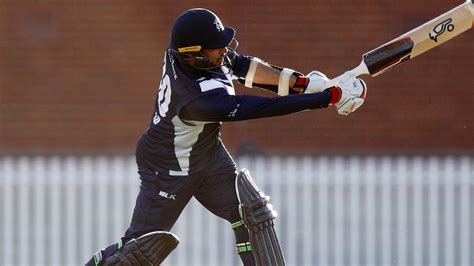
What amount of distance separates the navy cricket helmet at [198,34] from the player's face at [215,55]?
Answer: 44mm

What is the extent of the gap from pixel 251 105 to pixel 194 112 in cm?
30

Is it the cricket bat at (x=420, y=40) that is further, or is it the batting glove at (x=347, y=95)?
the cricket bat at (x=420, y=40)

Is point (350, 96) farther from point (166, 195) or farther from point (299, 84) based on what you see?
point (166, 195)

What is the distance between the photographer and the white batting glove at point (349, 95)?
5.99 meters

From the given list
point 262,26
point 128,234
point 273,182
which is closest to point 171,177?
point 128,234

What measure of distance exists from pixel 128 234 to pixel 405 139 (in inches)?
222

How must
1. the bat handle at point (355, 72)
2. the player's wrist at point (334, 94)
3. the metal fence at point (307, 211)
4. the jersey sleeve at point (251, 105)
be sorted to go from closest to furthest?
1. the jersey sleeve at point (251, 105)
2. the player's wrist at point (334, 94)
3. the bat handle at point (355, 72)
4. the metal fence at point (307, 211)

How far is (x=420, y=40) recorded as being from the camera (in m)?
6.26

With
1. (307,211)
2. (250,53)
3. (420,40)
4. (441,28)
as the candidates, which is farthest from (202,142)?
(250,53)

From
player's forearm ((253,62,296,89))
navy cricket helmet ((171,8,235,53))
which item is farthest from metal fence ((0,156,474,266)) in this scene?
navy cricket helmet ((171,8,235,53))

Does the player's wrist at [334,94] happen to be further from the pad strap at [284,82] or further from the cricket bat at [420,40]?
the pad strap at [284,82]

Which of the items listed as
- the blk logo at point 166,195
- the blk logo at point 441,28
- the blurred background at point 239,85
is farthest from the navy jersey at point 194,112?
the blurred background at point 239,85

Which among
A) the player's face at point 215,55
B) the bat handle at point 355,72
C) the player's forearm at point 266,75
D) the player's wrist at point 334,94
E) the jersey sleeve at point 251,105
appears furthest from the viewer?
the player's forearm at point 266,75

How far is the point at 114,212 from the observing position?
9375mm
